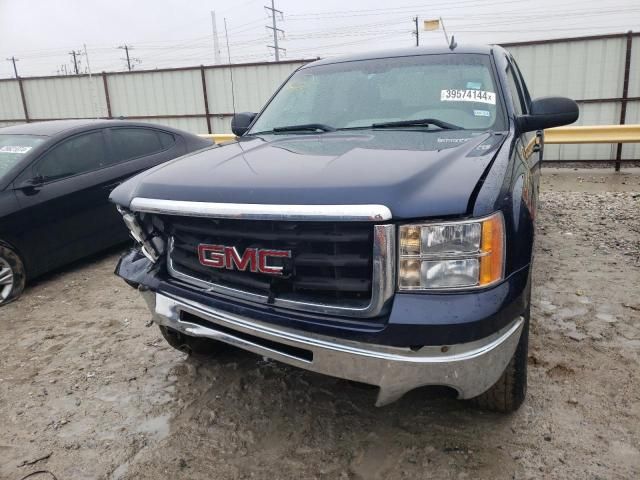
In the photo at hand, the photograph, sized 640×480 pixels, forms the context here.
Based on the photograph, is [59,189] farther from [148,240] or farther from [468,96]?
[468,96]

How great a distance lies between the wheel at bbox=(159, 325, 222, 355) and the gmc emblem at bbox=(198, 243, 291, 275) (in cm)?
89

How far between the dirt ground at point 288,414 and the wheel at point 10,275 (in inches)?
25.7

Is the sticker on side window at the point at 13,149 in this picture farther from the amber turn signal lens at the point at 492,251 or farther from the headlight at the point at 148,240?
the amber turn signal lens at the point at 492,251

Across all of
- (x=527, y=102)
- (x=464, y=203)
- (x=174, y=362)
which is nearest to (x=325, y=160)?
(x=464, y=203)

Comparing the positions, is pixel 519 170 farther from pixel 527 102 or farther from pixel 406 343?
pixel 527 102

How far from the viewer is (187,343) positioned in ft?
9.71

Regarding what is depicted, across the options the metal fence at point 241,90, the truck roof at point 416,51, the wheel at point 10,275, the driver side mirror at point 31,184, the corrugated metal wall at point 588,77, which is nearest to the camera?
the truck roof at point 416,51

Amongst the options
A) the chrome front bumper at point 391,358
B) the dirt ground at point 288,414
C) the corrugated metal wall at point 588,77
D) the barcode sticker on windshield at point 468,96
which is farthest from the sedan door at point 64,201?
the corrugated metal wall at point 588,77

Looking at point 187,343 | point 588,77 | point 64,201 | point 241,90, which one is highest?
point 241,90

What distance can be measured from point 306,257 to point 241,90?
11.7 m

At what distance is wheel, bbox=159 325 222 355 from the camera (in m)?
2.94

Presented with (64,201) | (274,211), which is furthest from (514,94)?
(64,201)

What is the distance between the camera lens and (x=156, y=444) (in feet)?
7.81

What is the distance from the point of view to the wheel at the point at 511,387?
217 cm
